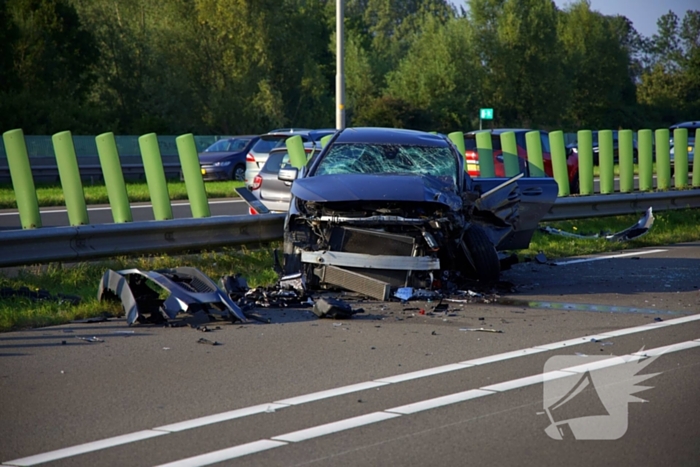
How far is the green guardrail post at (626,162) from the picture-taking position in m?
17.8

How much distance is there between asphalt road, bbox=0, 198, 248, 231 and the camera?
16.2m

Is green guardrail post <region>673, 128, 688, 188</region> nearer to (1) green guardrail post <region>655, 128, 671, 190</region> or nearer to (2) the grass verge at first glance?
(1) green guardrail post <region>655, 128, 671, 190</region>

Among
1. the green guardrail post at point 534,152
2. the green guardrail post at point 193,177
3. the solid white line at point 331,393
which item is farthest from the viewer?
the green guardrail post at point 534,152

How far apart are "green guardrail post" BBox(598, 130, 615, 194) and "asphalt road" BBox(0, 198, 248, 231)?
6.91 meters

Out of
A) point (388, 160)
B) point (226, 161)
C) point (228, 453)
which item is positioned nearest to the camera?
point (228, 453)

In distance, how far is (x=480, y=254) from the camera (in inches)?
376

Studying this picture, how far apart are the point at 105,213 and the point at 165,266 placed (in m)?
8.13

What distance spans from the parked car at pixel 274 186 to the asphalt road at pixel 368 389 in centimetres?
545

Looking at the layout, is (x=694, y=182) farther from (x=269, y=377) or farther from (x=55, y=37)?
(x=55, y=37)

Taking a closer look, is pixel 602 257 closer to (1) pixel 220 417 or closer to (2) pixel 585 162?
(2) pixel 585 162

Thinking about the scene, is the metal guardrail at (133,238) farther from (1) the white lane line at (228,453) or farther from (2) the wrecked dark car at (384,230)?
(1) the white lane line at (228,453)

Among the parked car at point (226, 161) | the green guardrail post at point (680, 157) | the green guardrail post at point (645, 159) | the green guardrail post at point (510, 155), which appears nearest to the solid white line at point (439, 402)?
the green guardrail post at point (510, 155)

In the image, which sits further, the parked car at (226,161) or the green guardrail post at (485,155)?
the parked car at (226,161)

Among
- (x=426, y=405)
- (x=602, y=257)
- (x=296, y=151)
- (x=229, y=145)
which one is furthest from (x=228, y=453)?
(x=229, y=145)
